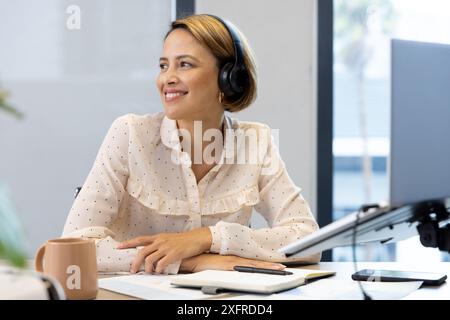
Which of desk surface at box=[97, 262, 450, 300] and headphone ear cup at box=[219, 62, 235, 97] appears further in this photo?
headphone ear cup at box=[219, 62, 235, 97]

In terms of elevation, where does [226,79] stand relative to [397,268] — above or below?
above

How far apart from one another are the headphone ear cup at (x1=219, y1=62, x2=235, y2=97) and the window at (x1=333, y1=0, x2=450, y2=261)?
1358 millimetres

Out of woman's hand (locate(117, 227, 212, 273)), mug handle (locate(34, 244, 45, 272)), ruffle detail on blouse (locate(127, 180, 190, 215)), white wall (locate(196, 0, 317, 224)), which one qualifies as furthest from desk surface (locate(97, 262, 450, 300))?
white wall (locate(196, 0, 317, 224))

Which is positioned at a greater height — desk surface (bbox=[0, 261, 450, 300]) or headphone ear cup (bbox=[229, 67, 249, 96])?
headphone ear cup (bbox=[229, 67, 249, 96])

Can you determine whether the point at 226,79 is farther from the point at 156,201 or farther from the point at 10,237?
the point at 10,237

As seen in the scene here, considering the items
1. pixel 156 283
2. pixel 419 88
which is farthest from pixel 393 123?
pixel 156 283

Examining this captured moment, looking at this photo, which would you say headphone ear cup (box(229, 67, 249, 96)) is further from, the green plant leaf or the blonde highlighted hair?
the green plant leaf

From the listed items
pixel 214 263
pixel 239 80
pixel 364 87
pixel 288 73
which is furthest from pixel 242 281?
pixel 364 87

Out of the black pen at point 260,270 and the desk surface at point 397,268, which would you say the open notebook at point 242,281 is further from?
the desk surface at point 397,268

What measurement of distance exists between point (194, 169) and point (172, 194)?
112 mm

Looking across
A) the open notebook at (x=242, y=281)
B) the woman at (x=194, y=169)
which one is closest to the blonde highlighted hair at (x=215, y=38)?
the woman at (x=194, y=169)

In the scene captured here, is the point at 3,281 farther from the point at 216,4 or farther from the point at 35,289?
the point at 216,4

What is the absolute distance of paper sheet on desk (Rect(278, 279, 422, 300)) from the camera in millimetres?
1188

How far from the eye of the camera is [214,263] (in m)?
1.51
